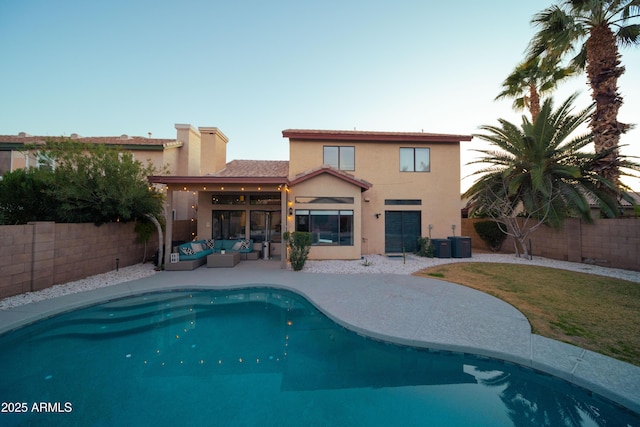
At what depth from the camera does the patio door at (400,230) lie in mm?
14430

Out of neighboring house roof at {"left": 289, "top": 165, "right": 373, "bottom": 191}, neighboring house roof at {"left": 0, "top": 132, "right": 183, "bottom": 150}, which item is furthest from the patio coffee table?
neighboring house roof at {"left": 0, "top": 132, "right": 183, "bottom": 150}

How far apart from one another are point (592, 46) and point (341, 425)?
17.6 metres

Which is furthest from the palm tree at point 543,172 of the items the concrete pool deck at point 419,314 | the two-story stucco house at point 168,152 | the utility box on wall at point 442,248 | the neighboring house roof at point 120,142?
the neighboring house roof at point 120,142

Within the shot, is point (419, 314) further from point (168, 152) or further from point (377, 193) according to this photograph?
point (168, 152)

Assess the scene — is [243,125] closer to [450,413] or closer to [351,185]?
[351,185]

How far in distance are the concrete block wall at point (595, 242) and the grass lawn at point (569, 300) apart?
8.57 feet

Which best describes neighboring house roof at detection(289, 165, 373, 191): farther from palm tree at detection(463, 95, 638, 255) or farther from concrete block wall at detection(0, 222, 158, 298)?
concrete block wall at detection(0, 222, 158, 298)

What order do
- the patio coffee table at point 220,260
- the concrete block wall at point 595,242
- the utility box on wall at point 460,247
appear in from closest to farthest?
1. the concrete block wall at point 595,242
2. the patio coffee table at point 220,260
3. the utility box on wall at point 460,247

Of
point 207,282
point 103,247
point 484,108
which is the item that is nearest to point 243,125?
point 103,247

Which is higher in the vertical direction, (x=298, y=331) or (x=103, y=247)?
(x=103, y=247)

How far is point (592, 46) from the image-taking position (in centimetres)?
1116

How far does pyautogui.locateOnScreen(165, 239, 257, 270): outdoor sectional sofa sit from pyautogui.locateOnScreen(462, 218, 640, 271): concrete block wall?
15.6 metres

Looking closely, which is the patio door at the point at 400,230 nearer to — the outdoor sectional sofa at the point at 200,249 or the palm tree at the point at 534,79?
the outdoor sectional sofa at the point at 200,249

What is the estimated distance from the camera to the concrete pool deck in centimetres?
370
